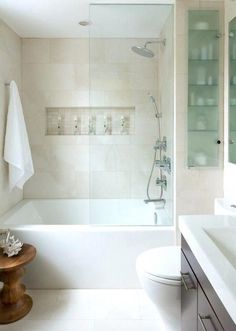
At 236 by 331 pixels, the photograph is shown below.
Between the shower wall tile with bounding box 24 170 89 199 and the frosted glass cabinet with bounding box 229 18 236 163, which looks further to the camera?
the shower wall tile with bounding box 24 170 89 199

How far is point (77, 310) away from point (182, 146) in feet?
4.97

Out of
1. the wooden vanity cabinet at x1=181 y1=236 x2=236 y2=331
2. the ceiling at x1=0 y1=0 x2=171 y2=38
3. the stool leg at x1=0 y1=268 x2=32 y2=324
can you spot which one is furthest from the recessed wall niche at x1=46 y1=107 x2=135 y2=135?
the wooden vanity cabinet at x1=181 y1=236 x2=236 y2=331

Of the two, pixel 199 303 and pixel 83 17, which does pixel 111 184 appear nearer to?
pixel 83 17

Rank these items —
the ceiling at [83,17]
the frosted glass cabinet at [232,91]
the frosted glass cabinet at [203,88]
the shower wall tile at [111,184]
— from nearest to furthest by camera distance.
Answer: the frosted glass cabinet at [232,91]
the frosted glass cabinet at [203,88]
the ceiling at [83,17]
the shower wall tile at [111,184]

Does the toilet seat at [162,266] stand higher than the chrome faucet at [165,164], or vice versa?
the chrome faucet at [165,164]

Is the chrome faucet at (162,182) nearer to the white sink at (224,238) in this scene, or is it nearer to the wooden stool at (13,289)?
the wooden stool at (13,289)

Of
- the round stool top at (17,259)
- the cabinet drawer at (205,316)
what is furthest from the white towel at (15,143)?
the cabinet drawer at (205,316)

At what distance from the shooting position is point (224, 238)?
4.49 ft

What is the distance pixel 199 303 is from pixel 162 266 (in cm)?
64

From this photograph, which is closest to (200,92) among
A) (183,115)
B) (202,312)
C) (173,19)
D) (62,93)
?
(183,115)

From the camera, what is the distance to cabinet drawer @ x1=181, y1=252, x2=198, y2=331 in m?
1.31

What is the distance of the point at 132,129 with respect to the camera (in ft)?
11.0

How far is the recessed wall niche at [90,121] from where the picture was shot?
3340 millimetres

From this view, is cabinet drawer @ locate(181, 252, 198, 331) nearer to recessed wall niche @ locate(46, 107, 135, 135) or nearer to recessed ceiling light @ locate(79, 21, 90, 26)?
recessed wall niche @ locate(46, 107, 135, 135)
